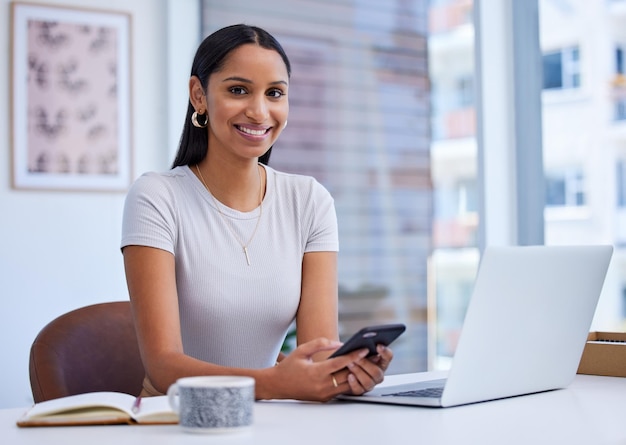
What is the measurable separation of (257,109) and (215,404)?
3.26ft

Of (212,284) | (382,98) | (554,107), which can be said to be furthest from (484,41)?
(212,284)

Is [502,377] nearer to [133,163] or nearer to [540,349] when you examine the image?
[540,349]

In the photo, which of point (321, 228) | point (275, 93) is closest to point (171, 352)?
point (321, 228)

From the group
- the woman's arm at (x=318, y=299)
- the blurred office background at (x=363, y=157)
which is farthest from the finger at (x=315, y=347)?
the blurred office background at (x=363, y=157)

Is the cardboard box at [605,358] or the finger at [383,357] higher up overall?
the finger at [383,357]

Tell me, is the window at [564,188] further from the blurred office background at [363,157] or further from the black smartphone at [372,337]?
the black smartphone at [372,337]

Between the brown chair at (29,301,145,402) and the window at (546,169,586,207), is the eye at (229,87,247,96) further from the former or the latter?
the window at (546,169,586,207)

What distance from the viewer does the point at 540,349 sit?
1.39 metres

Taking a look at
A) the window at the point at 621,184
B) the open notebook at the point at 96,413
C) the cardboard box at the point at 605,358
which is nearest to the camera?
the open notebook at the point at 96,413

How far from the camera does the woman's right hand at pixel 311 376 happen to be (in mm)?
1330

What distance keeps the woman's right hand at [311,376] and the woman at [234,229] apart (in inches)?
15.4

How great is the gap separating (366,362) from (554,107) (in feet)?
6.89

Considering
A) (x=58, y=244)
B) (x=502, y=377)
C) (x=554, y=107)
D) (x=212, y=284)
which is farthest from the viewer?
(x=58, y=244)

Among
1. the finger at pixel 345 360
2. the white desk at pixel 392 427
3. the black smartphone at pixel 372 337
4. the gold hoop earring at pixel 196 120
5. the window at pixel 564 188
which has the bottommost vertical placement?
the white desk at pixel 392 427
